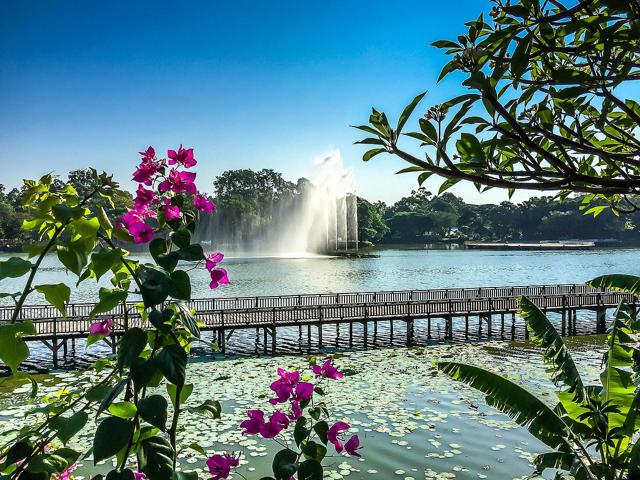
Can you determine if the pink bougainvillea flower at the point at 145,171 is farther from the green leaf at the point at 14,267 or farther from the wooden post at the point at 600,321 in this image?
the wooden post at the point at 600,321

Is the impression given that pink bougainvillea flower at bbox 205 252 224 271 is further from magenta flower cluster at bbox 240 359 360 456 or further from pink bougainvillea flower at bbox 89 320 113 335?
magenta flower cluster at bbox 240 359 360 456

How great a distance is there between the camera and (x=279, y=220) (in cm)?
9856

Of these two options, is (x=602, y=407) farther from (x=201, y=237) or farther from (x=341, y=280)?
(x=201, y=237)

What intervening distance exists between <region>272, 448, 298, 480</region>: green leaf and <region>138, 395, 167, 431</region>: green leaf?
1.87 feet

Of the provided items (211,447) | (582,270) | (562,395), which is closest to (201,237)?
(582,270)

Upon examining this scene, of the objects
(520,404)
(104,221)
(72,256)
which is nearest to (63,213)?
(72,256)

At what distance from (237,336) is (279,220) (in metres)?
75.0

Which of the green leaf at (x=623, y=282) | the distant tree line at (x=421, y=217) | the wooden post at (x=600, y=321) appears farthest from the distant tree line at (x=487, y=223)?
the green leaf at (x=623, y=282)

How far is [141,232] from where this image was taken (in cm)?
163

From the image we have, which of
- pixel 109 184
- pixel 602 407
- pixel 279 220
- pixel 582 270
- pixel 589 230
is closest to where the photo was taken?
pixel 109 184

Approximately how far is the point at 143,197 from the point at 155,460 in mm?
882

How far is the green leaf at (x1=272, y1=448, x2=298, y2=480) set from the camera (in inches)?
68.1

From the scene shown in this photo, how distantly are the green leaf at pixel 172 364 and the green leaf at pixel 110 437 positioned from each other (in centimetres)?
17

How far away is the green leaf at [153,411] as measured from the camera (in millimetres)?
1255
